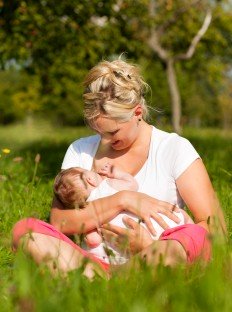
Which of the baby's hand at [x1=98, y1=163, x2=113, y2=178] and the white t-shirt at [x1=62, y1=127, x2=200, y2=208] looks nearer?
the white t-shirt at [x1=62, y1=127, x2=200, y2=208]

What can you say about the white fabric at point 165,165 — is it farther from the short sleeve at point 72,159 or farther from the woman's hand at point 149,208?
the woman's hand at point 149,208

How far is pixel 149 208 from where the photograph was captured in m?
3.84

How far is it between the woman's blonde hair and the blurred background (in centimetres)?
42

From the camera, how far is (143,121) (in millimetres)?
4363

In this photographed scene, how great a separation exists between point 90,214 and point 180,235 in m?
0.64

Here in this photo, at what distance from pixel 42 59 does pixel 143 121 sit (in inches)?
416

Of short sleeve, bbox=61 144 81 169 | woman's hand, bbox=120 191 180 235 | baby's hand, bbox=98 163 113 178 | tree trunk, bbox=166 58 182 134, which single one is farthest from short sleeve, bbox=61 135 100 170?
tree trunk, bbox=166 58 182 134

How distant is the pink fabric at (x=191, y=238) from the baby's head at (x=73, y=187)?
1.92ft

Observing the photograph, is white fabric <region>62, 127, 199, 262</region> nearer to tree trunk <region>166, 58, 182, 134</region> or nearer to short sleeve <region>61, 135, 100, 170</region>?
short sleeve <region>61, 135, 100, 170</region>

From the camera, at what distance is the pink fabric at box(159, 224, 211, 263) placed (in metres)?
3.51

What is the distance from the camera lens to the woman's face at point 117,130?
13.2ft

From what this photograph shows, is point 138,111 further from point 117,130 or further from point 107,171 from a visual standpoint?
point 107,171

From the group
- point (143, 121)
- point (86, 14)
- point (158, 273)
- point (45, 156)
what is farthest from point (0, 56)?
point (158, 273)

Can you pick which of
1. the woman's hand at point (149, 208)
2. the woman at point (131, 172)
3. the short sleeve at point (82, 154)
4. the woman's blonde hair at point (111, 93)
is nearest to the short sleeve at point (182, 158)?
the woman at point (131, 172)
